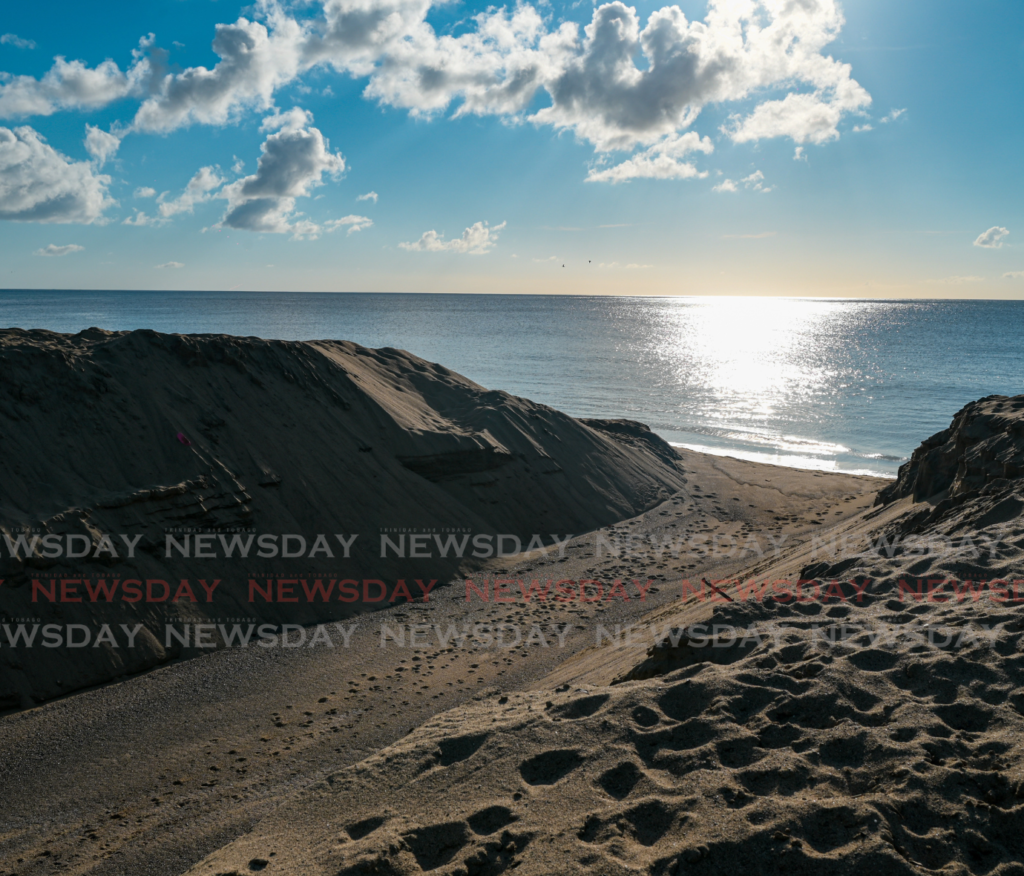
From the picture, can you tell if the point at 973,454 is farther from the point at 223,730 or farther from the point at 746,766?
the point at 223,730

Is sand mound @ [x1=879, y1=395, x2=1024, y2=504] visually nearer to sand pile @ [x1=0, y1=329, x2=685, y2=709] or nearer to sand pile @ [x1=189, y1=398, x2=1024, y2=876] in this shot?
sand pile @ [x1=189, y1=398, x2=1024, y2=876]

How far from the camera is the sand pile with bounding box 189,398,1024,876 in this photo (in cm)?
307

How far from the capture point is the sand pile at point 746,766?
3.07 metres

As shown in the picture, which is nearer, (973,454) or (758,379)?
(973,454)

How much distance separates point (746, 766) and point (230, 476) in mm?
8927

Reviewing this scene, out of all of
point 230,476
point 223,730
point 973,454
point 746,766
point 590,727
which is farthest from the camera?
point 230,476

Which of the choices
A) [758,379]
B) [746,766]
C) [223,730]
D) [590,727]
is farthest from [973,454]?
[758,379]

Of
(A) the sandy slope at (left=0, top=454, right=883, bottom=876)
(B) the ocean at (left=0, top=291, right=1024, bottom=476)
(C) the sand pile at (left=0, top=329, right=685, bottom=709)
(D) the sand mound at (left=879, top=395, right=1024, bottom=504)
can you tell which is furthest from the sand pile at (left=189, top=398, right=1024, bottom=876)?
(B) the ocean at (left=0, top=291, right=1024, bottom=476)

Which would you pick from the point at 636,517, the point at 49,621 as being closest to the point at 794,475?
the point at 636,517

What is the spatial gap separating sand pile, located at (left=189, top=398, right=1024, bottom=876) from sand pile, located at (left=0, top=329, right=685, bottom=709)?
4.87 meters

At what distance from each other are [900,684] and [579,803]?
91.0 inches

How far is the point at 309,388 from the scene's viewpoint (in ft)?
42.3

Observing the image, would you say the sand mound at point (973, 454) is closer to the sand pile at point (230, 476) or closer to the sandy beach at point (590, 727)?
the sandy beach at point (590, 727)

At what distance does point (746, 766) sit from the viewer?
12.0 ft
